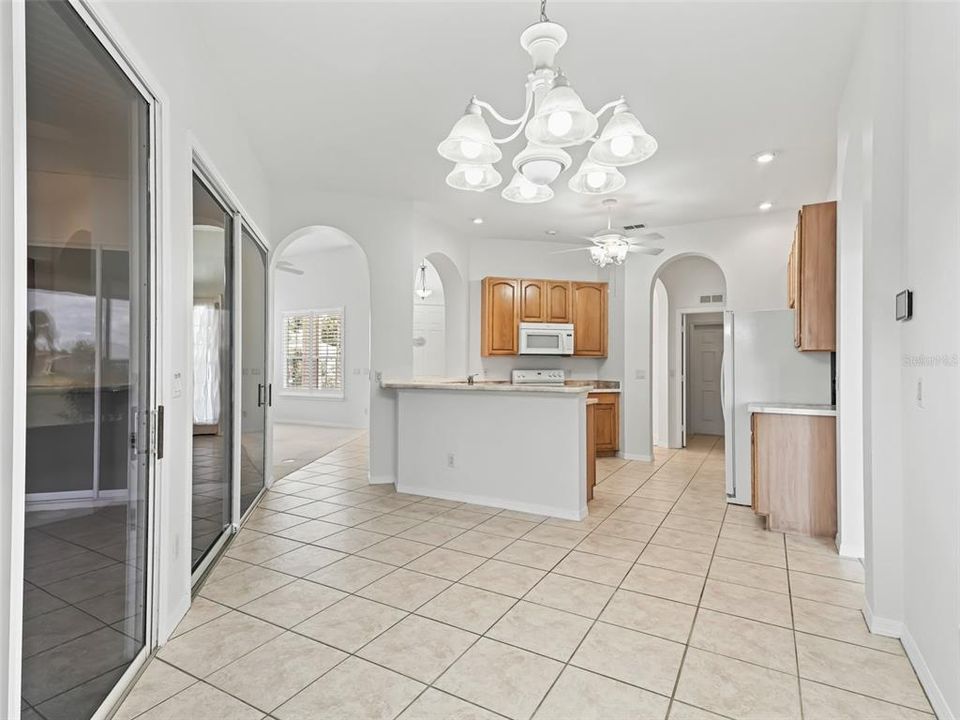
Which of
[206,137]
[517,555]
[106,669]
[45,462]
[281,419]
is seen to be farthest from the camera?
[281,419]

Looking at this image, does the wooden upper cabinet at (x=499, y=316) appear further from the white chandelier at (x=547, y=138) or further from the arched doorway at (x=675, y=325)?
the white chandelier at (x=547, y=138)

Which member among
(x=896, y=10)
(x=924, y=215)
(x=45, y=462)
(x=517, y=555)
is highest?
(x=896, y=10)

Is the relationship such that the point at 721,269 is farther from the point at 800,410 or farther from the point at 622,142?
the point at 622,142

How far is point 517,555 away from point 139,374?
2.28 meters

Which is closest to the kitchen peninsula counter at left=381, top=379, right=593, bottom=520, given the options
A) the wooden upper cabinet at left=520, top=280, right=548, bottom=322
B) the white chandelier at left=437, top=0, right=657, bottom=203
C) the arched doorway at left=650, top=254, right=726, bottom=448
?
the white chandelier at left=437, top=0, right=657, bottom=203

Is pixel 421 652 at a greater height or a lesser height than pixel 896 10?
lesser

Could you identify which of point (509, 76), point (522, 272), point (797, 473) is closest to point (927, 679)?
point (797, 473)

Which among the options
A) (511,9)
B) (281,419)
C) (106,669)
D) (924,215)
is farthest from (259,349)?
(281,419)

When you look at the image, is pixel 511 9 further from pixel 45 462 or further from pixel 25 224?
pixel 45 462

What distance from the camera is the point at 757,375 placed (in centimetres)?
438

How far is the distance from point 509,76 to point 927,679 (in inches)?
129

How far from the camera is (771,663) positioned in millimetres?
2090

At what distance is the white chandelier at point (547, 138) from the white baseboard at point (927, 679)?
222 centimetres

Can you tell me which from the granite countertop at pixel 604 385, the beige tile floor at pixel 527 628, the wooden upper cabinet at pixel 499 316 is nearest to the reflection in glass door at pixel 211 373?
the beige tile floor at pixel 527 628
